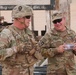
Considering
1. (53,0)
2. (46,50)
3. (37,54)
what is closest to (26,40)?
(37,54)

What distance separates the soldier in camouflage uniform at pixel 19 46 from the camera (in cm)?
462

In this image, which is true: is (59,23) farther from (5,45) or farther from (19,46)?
(5,45)

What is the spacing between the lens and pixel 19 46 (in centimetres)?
463

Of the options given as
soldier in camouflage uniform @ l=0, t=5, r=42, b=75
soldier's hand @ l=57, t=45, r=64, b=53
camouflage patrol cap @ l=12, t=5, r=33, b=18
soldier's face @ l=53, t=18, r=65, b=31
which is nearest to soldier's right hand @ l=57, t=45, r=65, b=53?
soldier's hand @ l=57, t=45, r=64, b=53

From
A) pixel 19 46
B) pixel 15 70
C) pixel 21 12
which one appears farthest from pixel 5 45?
pixel 21 12

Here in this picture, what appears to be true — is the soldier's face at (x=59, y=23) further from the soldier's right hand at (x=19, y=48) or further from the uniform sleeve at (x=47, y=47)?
the soldier's right hand at (x=19, y=48)

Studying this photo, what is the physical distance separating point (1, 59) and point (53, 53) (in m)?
0.96

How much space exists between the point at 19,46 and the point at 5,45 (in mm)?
174

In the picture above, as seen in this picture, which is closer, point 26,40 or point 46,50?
point 26,40

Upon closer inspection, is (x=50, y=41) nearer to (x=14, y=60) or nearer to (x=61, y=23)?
(x=61, y=23)

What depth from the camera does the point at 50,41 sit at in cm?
536

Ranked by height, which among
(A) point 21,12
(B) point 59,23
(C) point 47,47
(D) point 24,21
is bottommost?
(C) point 47,47

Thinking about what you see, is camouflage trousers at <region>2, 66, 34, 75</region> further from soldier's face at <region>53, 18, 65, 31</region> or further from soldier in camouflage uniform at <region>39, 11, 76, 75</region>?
soldier's face at <region>53, 18, 65, 31</region>

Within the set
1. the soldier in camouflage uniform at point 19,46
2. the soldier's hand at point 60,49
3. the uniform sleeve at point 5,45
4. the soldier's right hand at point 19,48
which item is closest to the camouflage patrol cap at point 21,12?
the soldier in camouflage uniform at point 19,46
